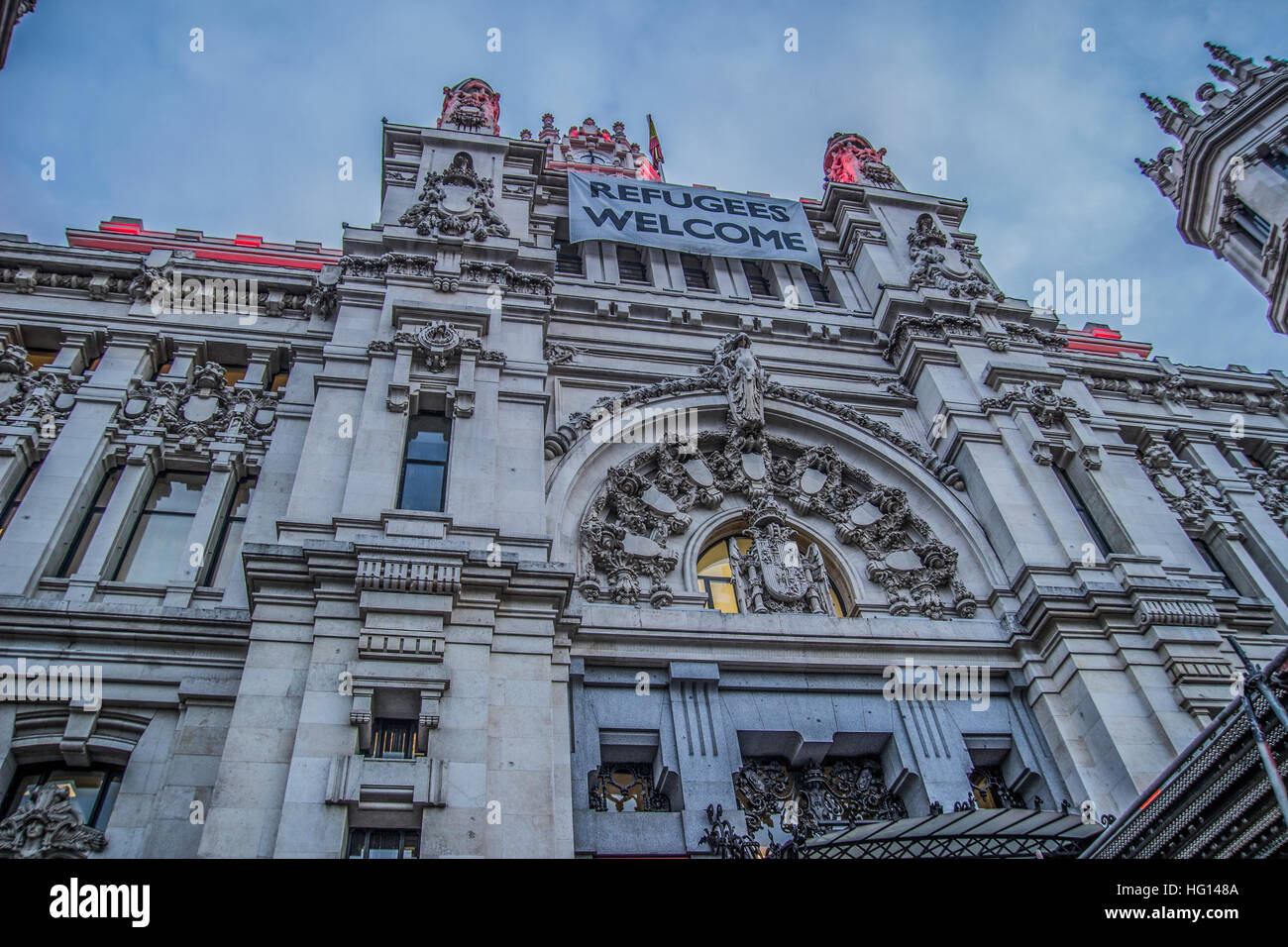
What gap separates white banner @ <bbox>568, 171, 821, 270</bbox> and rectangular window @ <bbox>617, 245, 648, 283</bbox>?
81 cm

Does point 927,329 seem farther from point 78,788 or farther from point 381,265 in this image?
point 78,788

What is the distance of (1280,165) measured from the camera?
3522 cm

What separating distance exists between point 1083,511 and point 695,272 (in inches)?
470

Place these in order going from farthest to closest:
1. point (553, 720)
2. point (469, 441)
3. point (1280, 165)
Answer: point (1280, 165) → point (469, 441) → point (553, 720)

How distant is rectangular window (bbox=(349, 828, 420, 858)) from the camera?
37.4ft

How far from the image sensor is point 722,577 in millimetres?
18469

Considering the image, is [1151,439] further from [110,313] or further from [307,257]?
[110,313]

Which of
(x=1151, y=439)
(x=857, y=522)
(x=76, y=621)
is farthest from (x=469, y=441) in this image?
(x=1151, y=439)

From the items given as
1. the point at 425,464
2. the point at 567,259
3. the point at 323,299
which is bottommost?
the point at 425,464

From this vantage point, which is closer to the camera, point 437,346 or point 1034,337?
point 437,346

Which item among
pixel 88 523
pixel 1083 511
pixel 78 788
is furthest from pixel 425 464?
pixel 1083 511

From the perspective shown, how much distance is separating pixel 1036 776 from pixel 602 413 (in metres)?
10.3

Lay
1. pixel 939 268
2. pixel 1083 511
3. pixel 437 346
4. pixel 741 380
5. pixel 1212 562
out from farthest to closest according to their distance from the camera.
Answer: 1. pixel 939 268
2. pixel 1212 562
3. pixel 741 380
4. pixel 1083 511
5. pixel 437 346
